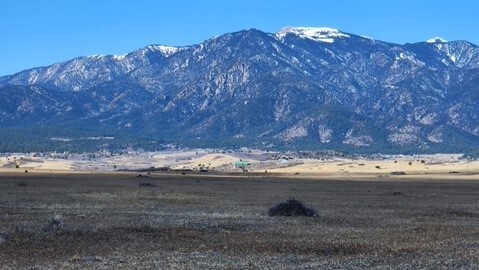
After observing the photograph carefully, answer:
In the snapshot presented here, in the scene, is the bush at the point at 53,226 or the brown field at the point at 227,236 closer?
the brown field at the point at 227,236

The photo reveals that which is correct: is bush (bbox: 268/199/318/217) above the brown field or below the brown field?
above

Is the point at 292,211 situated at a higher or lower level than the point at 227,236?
higher

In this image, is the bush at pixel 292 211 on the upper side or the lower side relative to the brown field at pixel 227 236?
upper

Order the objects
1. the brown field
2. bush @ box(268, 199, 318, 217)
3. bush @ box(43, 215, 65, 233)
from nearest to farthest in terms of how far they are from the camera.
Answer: the brown field, bush @ box(43, 215, 65, 233), bush @ box(268, 199, 318, 217)

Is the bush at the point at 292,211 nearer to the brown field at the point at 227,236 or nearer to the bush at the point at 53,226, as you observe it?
the brown field at the point at 227,236

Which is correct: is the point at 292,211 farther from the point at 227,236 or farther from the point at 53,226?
the point at 53,226

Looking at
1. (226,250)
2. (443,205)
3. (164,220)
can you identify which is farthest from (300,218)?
(443,205)

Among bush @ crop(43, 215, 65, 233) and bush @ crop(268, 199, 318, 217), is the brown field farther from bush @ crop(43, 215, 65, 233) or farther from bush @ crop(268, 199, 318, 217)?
bush @ crop(268, 199, 318, 217)

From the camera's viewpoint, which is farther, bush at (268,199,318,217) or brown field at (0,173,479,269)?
bush at (268,199,318,217)

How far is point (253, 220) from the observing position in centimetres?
4616

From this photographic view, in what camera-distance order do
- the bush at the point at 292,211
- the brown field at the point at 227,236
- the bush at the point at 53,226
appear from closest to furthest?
the brown field at the point at 227,236, the bush at the point at 53,226, the bush at the point at 292,211

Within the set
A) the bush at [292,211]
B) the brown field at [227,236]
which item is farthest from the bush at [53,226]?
the bush at [292,211]

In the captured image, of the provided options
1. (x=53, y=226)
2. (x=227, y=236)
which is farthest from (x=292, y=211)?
(x=53, y=226)

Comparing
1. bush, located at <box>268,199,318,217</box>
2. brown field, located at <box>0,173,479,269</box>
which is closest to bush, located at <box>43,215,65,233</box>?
brown field, located at <box>0,173,479,269</box>
